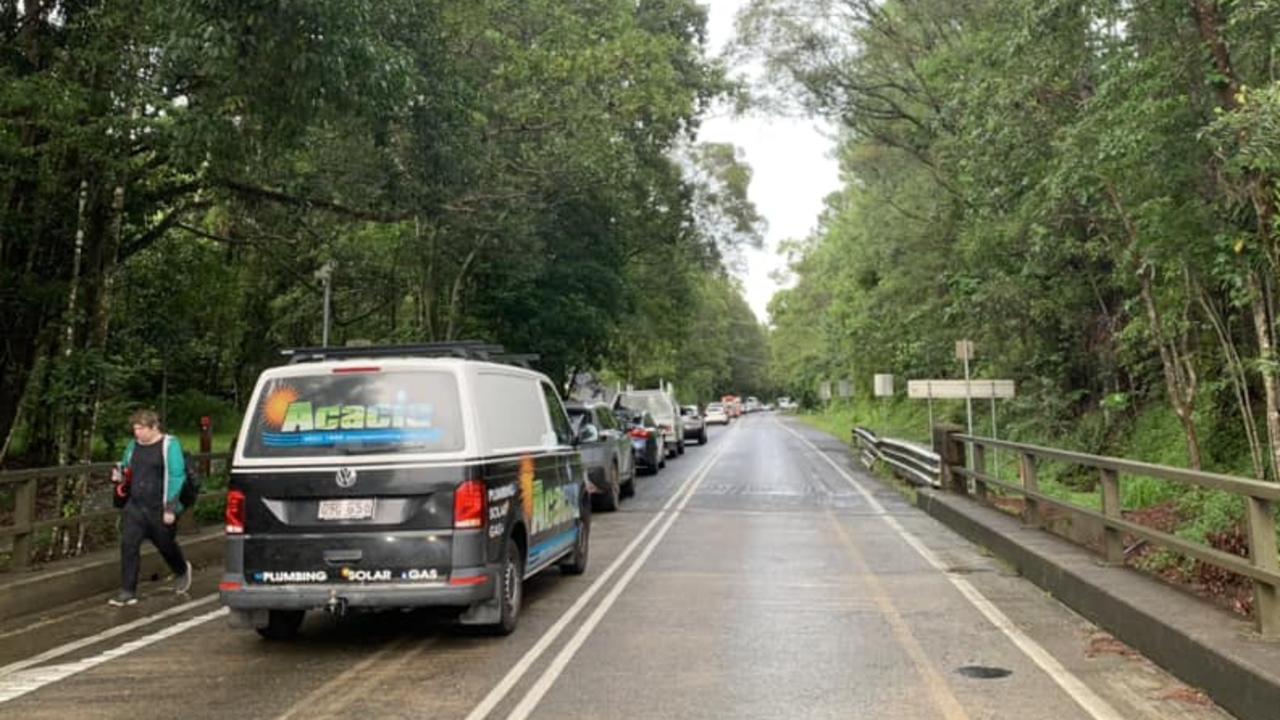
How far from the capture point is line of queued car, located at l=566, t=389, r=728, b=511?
15930 mm

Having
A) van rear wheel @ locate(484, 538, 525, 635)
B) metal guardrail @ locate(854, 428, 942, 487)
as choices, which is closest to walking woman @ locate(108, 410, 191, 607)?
→ van rear wheel @ locate(484, 538, 525, 635)

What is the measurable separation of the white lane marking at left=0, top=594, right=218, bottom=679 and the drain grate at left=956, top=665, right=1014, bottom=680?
6151mm

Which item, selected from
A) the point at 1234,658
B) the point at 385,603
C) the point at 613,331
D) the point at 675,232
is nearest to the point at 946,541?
the point at 1234,658

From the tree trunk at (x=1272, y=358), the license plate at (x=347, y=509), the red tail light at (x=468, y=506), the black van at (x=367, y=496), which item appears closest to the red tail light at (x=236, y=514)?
the black van at (x=367, y=496)

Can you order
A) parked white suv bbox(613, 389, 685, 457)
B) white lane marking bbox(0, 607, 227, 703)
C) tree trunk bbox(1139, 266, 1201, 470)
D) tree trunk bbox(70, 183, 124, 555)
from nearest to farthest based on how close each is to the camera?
white lane marking bbox(0, 607, 227, 703)
tree trunk bbox(70, 183, 124, 555)
tree trunk bbox(1139, 266, 1201, 470)
parked white suv bbox(613, 389, 685, 457)

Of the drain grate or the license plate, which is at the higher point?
the license plate

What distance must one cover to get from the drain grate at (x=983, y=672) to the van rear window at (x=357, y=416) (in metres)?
3.61

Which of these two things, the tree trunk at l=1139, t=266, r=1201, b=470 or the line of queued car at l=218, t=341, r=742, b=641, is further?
the tree trunk at l=1139, t=266, r=1201, b=470

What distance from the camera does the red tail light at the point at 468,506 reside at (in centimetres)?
669

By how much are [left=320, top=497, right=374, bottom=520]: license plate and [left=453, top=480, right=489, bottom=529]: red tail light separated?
58 cm

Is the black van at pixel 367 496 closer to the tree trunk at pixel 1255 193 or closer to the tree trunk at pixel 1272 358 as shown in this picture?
the tree trunk at pixel 1255 193

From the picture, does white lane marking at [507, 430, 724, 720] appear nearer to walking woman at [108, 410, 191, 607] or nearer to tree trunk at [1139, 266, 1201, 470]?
walking woman at [108, 410, 191, 607]

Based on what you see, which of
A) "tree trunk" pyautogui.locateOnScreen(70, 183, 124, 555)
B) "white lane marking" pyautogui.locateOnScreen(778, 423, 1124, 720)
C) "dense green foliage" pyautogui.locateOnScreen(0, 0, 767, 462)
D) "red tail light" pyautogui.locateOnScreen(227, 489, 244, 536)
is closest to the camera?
"white lane marking" pyautogui.locateOnScreen(778, 423, 1124, 720)

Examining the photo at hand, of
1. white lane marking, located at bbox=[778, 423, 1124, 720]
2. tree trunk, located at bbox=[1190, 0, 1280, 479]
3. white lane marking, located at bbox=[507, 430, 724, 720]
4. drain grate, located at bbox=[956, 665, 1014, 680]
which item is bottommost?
white lane marking, located at bbox=[778, 423, 1124, 720]
